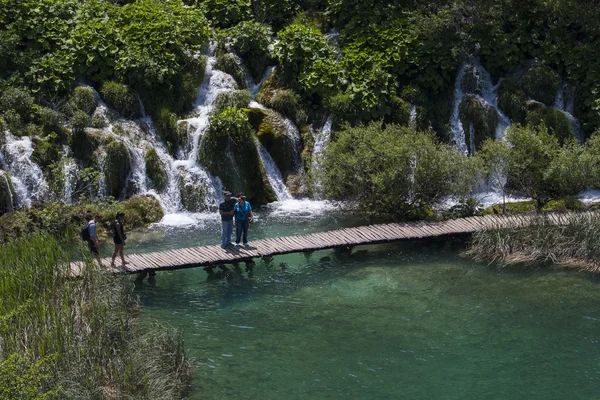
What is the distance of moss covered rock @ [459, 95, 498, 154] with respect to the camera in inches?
1192

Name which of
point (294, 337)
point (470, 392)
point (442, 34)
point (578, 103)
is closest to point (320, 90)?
point (442, 34)

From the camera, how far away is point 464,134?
3039 cm

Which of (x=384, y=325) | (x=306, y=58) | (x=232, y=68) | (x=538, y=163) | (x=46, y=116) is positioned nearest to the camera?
(x=384, y=325)

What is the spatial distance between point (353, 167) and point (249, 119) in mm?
5863

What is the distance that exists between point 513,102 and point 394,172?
864 cm

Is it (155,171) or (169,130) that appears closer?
(155,171)

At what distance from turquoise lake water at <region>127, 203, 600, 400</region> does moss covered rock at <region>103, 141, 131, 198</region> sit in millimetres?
4181

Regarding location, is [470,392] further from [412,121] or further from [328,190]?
[412,121]

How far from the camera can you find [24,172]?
2630 cm

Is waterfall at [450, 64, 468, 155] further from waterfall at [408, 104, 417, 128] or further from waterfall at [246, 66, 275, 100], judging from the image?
waterfall at [246, 66, 275, 100]

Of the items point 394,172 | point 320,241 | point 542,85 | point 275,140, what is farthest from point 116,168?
point 542,85

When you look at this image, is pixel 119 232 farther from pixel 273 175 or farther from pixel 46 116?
pixel 273 175

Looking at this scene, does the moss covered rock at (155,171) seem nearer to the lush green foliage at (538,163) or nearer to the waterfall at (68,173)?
the waterfall at (68,173)

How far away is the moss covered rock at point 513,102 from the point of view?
30.7 m
